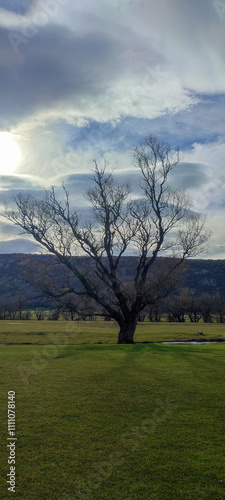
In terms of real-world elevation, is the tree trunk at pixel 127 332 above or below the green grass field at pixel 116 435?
below

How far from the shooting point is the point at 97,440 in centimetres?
514

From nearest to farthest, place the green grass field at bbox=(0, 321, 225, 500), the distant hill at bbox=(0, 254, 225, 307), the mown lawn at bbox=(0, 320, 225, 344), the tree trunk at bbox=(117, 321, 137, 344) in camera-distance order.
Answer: the green grass field at bbox=(0, 321, 225, 500) < the tree trunk at bbox=(117, 321, 137, 344) < the mown lawn at bbox=(0, 320, 225, 344) < the distant hill at bbox=(0, 254, 225, 307)

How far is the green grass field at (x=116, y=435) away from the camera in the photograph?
13.1 ft

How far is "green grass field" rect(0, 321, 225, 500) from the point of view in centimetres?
399

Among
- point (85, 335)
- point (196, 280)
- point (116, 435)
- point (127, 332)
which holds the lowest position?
point (85, 335)

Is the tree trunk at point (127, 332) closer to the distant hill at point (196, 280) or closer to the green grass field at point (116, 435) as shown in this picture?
the green grass field at point (116, 435)

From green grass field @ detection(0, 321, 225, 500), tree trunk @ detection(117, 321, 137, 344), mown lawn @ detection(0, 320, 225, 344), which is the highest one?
green grass field @ detection(0, 321, 225, 500)

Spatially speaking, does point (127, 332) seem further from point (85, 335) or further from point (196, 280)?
point (196, 280)

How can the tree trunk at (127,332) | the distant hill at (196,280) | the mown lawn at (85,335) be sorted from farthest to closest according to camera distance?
the distant hill at (196,280) → the mown lawn at (85,335) → the tree trunk at (127,332)

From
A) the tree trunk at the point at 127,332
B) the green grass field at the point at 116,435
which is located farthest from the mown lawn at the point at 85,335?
the green grass field at the point at 116,435

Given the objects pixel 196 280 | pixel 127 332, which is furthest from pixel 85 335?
pixel 196 280

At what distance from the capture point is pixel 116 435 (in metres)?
5.34

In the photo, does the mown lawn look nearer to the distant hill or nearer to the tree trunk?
the tree trunk

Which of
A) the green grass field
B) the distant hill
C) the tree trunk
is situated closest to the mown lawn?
the tree trunk
